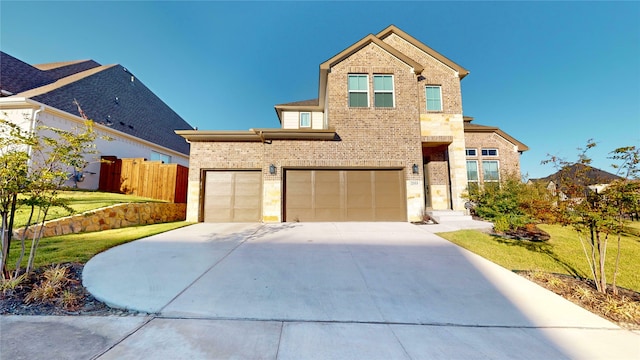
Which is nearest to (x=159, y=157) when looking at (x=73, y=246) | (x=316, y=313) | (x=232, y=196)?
(x=232, y=196)

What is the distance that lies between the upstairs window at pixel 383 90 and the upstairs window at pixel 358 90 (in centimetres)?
40

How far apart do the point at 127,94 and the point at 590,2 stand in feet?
84.7

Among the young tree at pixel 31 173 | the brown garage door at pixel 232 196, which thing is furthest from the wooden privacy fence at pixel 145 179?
the young tree at pixel 31 173

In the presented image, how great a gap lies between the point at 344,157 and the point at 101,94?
14685 mm

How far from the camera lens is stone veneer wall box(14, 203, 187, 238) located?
6488mm

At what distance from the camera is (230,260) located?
15.8 ft

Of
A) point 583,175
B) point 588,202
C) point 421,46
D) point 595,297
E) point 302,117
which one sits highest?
point 421,46

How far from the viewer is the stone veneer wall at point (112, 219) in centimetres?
649

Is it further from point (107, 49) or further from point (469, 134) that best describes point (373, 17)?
point (107, 49)

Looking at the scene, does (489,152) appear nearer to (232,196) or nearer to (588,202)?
(588,202)

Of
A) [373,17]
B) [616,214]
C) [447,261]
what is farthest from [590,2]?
[447,261]

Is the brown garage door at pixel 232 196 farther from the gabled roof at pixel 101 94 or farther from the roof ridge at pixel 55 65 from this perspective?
the roof ridge at pixel 55 65

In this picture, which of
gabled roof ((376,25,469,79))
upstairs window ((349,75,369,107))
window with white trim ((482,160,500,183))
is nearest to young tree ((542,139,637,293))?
upstairs window ((349,75,369,107))

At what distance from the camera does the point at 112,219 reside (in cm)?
794
